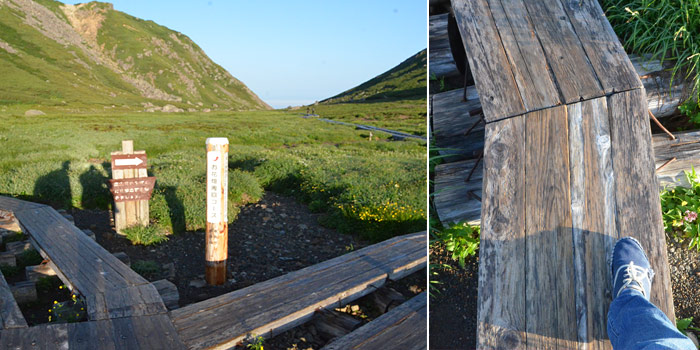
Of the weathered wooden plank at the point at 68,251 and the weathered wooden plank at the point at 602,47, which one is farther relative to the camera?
the weathered wooden plank at the point at 68,251

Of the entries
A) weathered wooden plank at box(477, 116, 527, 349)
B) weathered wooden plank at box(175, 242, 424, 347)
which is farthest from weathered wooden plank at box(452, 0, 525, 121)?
weathered wooden plank at box(175, 242, 424, 347)

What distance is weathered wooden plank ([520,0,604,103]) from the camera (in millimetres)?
2367

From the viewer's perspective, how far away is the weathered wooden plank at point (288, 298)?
2.73 meters

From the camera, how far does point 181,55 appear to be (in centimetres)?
7400

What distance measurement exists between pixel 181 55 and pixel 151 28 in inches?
250

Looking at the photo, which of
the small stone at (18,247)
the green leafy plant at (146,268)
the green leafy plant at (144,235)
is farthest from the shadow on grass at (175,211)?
the small stone at (18,247)

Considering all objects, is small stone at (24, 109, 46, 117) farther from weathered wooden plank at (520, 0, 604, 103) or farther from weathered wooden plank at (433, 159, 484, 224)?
weathered wooden plank at (520, 0, 604, 103)

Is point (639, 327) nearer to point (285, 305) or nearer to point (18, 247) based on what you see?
point (285, 305)

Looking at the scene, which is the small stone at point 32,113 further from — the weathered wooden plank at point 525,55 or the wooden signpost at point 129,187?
the weathered wooden plank at point 525,55

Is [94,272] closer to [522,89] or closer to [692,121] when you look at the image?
[522,89]

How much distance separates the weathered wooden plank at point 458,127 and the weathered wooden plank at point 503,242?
1.33 m

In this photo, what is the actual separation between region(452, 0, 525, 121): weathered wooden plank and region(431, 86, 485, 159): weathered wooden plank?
0.95 m

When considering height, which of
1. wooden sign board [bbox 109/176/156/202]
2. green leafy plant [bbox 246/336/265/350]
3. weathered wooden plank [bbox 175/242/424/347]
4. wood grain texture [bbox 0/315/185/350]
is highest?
wooden sign board [bbox 109/176/156/202]

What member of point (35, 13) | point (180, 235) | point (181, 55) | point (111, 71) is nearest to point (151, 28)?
point (181, 55)
